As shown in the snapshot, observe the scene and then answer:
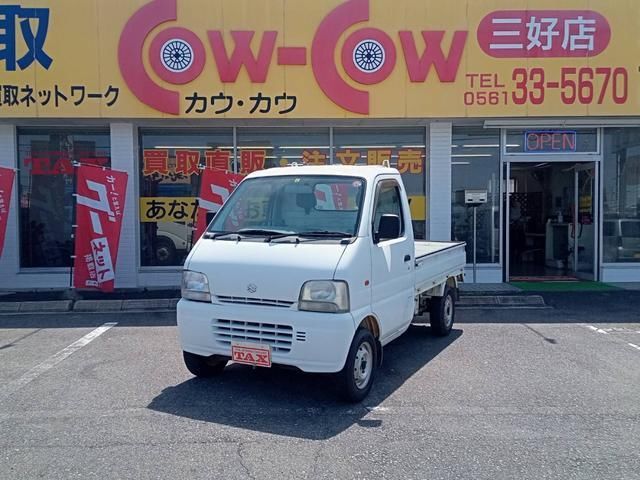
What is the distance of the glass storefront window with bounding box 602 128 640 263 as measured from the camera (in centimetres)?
1207

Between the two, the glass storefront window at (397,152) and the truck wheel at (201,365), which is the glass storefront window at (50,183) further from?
the truck wheel at (201,365)

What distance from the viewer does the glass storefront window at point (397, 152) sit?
38.8 feet

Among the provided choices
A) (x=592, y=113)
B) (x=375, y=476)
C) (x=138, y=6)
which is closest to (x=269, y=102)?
(x=138, y=6)

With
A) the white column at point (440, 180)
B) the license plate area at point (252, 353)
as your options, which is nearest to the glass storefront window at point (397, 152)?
the white column at point (440, 180)

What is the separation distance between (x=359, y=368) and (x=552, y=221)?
35.7ft

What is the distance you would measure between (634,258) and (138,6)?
1132 cm

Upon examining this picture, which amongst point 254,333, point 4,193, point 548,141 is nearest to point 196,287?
point 254,333

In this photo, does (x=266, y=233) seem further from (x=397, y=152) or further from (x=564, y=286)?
(x=564, y=286)

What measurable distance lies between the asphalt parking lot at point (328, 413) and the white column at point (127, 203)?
3.80 meters

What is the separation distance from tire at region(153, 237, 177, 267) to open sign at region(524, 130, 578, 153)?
7603 millimetres

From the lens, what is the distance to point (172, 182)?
38.5ft

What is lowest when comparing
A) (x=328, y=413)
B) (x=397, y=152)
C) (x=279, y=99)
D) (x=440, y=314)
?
(x=328, y=413)

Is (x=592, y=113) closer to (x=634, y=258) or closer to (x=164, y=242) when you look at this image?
(x=634, y=258)

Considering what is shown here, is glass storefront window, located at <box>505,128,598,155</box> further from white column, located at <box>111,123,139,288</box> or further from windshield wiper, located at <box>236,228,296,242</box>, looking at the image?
windshield wiper, located at <box>236,228,296,242</box>
